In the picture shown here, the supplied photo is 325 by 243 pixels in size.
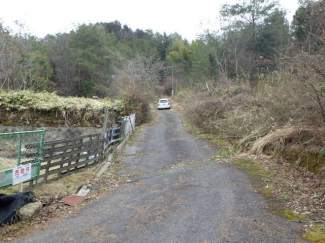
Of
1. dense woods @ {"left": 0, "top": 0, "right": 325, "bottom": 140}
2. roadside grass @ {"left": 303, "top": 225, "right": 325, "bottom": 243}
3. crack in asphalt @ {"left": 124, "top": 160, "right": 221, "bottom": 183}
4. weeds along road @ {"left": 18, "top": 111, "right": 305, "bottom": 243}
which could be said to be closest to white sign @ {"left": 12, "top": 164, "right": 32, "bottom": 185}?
weeds along road @ {"left": 18, "top": 111, "right": 305, "bottom": 243}

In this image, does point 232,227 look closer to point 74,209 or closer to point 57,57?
point 74,209

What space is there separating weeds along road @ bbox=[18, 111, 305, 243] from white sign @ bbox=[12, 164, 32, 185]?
1.64 m

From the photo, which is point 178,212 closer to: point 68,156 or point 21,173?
point 21,173

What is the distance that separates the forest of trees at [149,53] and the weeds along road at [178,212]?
3896 mm

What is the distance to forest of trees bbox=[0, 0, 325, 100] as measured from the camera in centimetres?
2152

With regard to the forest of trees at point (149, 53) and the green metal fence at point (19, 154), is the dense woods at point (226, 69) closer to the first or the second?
the forest of trees at point (149, 53)

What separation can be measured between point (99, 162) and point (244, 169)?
5.16 meters

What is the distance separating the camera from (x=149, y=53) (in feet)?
173

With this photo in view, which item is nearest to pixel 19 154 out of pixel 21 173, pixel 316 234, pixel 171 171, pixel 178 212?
pixel 21 173

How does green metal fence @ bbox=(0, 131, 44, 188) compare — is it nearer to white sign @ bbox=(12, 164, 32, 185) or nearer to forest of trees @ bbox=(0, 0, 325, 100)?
white sign @ bbox=(12, 164, 32, 185)

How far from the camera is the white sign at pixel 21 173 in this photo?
234 inches

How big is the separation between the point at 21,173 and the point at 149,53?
4886 cm

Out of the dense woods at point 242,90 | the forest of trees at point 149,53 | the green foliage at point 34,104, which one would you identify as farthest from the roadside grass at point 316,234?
the green foliage at point 34,104

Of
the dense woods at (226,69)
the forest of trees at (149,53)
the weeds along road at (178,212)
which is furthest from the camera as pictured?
the forest of trees at (149,53)
